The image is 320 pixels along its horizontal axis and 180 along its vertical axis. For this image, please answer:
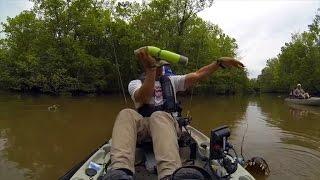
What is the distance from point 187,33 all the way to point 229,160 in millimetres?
34596

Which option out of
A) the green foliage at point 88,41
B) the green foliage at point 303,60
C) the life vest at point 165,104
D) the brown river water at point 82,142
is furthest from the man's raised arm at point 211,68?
the green foliage at point 303,60

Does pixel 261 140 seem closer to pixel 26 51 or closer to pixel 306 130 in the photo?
pixel 306 130

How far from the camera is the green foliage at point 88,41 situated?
32.0 meters

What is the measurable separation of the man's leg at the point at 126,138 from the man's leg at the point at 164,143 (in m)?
0.20

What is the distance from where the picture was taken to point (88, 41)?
34844 millimetres

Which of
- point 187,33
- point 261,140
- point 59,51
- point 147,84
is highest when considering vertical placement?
point 187,33

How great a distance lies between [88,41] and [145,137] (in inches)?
1217

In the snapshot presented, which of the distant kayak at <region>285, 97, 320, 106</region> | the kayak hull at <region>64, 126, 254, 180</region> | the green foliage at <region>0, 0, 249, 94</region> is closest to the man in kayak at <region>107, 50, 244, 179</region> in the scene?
the kayak hull at <region>64, 126, 254, 180</region>

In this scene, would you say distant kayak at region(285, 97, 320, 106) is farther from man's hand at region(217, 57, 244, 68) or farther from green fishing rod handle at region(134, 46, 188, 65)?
green fishing rod handle at region(134, 46, 188, 65)

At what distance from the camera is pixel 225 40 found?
164 feet

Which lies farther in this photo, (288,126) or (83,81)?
(83,81)

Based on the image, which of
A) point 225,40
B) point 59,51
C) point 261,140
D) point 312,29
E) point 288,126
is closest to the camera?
point 261,140

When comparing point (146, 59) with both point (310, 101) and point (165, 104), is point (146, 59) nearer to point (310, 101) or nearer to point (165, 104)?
point (165, 104)

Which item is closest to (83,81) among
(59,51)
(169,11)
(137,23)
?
(59,51)
